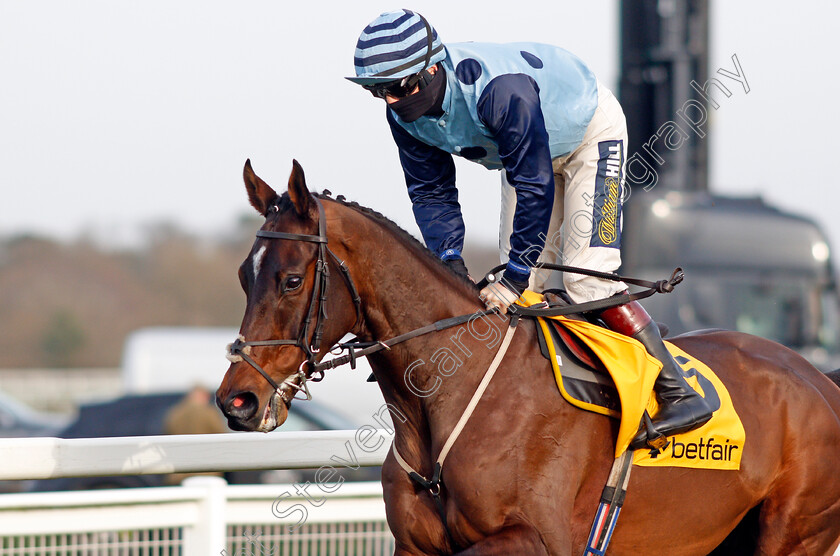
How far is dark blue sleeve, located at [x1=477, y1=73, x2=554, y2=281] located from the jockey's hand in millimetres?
114

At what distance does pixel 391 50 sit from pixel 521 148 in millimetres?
498

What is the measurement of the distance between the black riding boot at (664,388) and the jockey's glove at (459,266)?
1.61ft

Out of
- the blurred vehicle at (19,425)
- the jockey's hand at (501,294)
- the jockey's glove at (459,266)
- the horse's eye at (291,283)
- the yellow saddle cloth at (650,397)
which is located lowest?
the blurred vehicle at (19,425)

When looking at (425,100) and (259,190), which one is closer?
(259,190)

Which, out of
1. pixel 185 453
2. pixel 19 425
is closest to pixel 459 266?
pixel 185 453

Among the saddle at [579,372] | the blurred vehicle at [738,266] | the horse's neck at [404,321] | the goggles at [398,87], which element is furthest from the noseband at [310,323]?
the blurred vehicle at [738,266]

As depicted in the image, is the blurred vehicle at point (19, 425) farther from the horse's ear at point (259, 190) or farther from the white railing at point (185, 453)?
the horse's ear at point (259, 190)

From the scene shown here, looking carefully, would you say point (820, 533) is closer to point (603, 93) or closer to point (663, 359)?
point (663, 359)

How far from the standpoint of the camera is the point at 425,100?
10.2 ft

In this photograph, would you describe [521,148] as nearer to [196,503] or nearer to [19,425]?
[196,503]

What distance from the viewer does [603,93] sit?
3.46 meters

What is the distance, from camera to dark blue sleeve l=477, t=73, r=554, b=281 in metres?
3.01

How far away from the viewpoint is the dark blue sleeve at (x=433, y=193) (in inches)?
136

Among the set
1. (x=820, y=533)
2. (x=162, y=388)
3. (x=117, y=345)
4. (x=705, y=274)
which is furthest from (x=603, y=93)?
(x=117, y=345)
